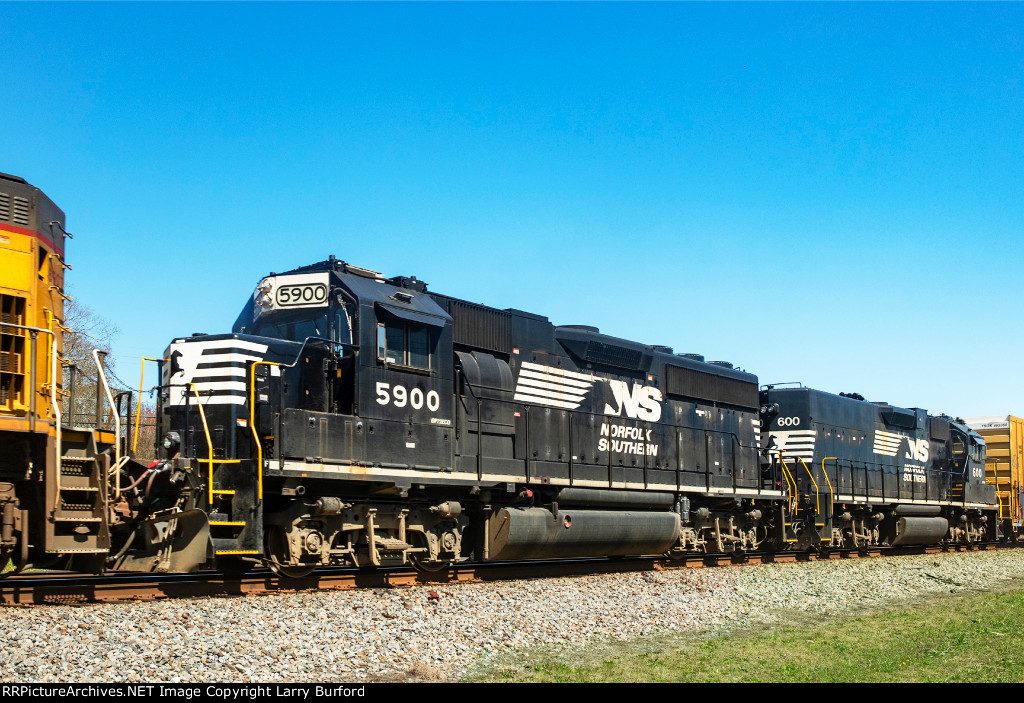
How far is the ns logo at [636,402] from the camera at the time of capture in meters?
15.6

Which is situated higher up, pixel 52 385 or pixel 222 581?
pixel 52 385

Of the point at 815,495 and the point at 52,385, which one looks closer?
the point at 52,385

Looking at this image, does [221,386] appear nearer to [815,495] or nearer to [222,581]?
[222,581]

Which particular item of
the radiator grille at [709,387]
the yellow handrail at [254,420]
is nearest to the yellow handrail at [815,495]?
the radiator grille at [709,387]

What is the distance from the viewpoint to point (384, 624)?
8.48 m

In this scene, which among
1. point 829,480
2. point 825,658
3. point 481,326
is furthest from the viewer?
point 829,480

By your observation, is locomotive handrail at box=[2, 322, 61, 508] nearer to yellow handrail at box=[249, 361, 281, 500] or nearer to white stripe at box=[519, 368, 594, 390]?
yellow handrail at box=[249, 361, 281, 500]

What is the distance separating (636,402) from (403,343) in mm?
5686

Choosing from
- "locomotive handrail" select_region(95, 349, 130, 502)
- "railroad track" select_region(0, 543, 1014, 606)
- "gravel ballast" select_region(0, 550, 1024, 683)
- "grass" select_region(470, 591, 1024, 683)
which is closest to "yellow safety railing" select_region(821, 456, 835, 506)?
"railroad track" select_region(0, 543, 1014, 606)

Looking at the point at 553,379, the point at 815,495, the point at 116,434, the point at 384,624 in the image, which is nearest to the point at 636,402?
the point at 553,379

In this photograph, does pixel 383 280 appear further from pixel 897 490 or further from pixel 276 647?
pixel 897 490

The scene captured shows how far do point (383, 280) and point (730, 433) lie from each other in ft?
27.7

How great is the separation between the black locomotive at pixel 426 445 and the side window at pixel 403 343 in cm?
2

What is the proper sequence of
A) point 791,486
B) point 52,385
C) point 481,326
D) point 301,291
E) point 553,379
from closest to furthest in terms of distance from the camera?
point 52,385 → point 301,291 → point 481,326 → point 553,379 → point 791,486
